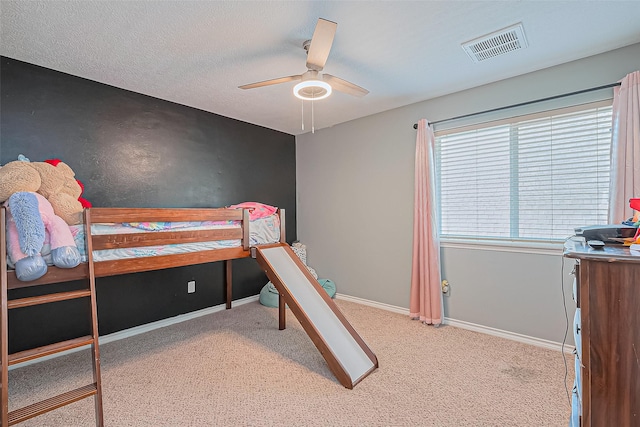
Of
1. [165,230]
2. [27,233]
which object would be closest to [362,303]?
[165,230]

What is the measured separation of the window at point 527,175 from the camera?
94.7 inches

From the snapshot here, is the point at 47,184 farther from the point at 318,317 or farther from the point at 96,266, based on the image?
the point at 318,317

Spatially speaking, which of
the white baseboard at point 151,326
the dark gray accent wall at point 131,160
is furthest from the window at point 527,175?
the white baseboard at point 151,326

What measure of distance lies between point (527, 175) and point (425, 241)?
1.07m

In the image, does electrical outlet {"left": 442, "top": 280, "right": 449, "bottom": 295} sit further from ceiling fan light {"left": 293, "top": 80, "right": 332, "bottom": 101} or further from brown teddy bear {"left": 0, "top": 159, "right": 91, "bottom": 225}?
brown teddy bear {"left": 0, "top": 159, "right": 91, "bottom": 225}

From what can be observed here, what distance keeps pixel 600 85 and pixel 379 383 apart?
9.11 ft

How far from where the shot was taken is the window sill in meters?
2.55

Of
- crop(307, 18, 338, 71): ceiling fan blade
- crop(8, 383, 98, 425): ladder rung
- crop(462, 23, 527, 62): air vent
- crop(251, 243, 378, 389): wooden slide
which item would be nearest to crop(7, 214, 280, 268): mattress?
crop(251, 243, 378, 389): wooden slide

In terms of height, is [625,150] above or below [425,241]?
above

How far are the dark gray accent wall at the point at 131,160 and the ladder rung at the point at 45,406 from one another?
126cm

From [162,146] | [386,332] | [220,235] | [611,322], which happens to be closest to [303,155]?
[162,146]

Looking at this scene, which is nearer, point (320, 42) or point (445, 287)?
point (320, 42)

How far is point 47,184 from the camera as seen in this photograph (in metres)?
1.72

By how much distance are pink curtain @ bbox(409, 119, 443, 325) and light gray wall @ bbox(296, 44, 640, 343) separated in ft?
0.56
